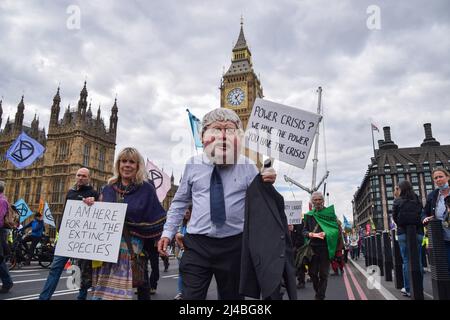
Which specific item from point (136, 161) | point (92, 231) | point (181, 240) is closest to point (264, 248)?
point (181, 240)

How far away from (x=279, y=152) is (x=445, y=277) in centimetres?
296

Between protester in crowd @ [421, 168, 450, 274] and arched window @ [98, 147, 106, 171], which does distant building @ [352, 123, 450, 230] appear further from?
protester in crowd @ [421, 168, 450, 274]

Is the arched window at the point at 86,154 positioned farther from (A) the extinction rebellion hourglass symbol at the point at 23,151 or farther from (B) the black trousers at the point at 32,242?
(A) the extinction rebellion hourglass symbol at the point at 23,151

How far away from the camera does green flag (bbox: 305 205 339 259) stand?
5719 mm

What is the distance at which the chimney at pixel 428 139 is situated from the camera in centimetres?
9706

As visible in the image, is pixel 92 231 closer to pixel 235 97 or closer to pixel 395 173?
pixel 235 97

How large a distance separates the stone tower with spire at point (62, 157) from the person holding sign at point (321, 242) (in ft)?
163

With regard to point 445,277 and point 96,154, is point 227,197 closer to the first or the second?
point 445,277

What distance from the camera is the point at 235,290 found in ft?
8.68

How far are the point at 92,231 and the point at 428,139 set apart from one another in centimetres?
11440

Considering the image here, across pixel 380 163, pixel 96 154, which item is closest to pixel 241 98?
pixel 96 154

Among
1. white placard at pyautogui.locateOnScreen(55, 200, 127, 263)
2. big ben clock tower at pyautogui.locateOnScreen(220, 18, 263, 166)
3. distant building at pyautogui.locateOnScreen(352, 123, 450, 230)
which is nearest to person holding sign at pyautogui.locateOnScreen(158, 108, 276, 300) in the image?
white placard at pyautogui.locateOnScreen(55, 200, 127, 263)

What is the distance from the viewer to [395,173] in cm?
8762

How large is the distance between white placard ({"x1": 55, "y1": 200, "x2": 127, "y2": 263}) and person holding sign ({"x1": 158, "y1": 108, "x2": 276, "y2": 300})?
0.70 meters
